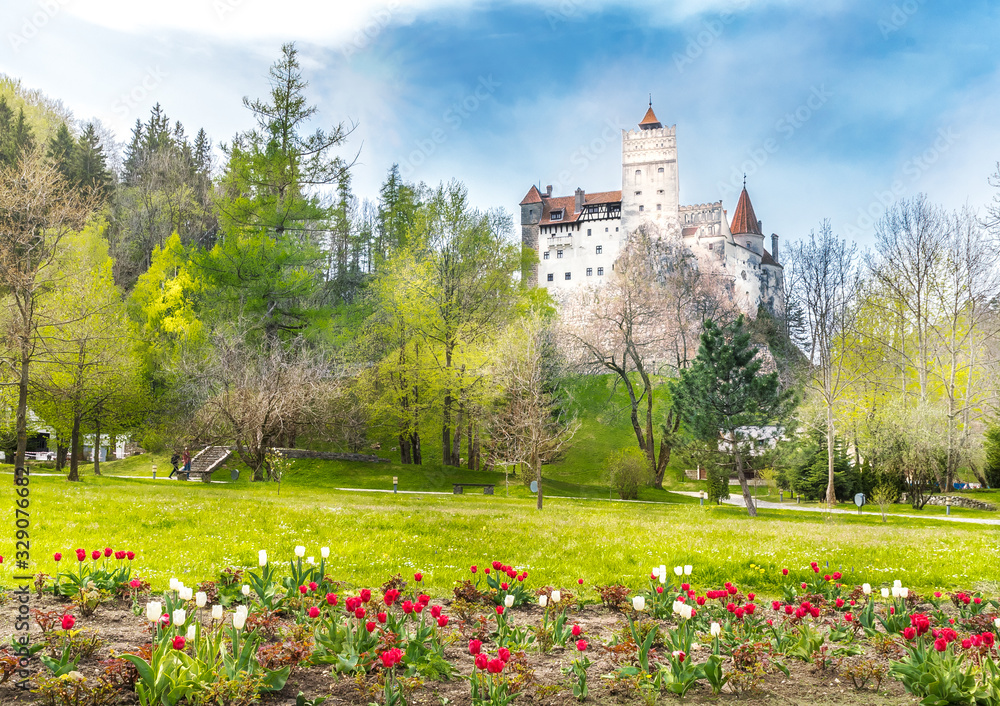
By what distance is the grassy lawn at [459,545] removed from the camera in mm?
8492

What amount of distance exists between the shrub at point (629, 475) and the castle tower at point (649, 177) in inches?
2142

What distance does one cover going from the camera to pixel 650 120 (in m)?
85.4

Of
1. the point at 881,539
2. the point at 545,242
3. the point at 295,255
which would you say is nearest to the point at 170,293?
the point at 295,255

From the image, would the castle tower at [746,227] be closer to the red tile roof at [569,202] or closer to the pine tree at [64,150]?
the red tile roof at [569,202]

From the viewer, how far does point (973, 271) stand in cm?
3253

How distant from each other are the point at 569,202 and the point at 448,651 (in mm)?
83246

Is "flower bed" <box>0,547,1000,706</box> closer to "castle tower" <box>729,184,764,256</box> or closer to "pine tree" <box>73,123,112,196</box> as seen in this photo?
"pine tree" <box>73,123,112,196</box>

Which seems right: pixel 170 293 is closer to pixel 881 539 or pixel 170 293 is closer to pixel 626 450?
pixel 626 450

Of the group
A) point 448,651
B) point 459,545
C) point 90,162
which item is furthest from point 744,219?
point 448,651

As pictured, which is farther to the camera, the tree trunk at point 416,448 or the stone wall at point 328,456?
the tree trunk at point 416,448

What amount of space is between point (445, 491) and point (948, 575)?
66.0ft

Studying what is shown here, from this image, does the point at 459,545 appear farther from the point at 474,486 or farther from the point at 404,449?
the point at 404,449

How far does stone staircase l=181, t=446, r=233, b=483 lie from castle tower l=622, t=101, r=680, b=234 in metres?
58.2

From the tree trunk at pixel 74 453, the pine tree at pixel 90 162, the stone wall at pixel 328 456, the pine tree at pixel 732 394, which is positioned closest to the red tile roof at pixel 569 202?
the pine tree at pixel 90 162
